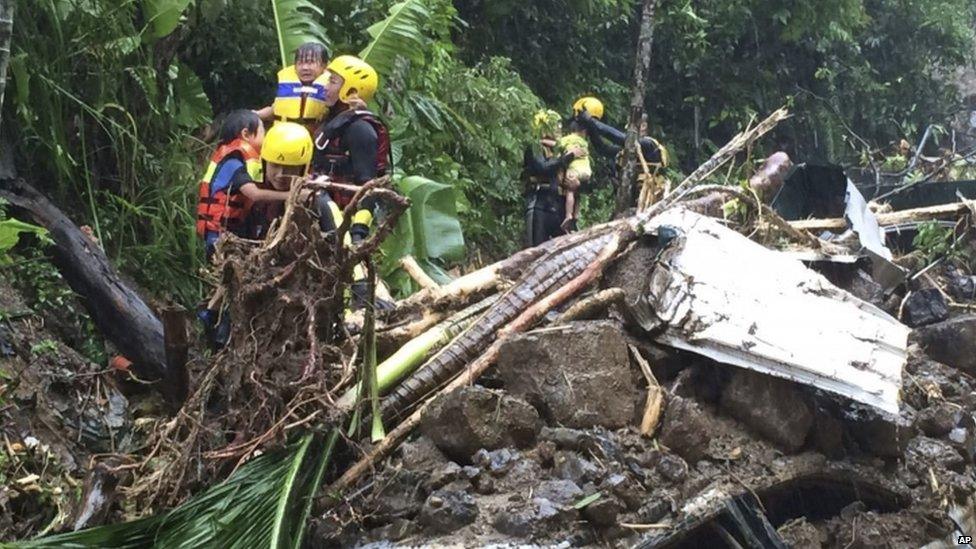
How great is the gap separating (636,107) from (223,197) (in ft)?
15.6

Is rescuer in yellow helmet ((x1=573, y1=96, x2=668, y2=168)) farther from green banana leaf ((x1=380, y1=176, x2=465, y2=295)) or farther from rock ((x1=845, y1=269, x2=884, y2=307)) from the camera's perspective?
rock ((x1=845, y1=269, x2=884, y2=307))

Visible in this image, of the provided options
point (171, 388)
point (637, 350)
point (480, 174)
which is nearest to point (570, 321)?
point (637, 350)

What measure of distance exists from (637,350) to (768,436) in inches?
28.4

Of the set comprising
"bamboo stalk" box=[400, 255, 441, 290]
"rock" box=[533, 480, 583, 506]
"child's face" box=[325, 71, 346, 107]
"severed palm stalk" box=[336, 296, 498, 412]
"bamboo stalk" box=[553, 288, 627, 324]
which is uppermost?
"child's face" box=[325, 71, 346, 107]

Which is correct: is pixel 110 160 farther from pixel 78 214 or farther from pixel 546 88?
pixel 546 88

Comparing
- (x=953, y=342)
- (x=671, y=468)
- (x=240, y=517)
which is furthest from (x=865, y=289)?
(x=240, y=517)

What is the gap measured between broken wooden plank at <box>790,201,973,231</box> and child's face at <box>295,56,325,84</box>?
3.52m

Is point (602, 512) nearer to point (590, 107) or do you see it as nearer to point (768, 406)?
point (768, 406)

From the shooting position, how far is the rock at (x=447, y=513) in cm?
416

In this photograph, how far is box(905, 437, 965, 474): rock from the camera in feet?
17.9

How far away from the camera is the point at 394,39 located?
8.58 metres

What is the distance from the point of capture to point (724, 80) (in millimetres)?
16938

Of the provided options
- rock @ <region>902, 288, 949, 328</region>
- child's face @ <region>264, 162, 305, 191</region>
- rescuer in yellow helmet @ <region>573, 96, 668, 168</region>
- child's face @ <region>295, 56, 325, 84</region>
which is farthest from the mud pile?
rescuer in yellow helmet @ <region>573, 96, 668, 168</region>

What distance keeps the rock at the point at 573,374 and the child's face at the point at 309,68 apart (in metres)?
2.45
